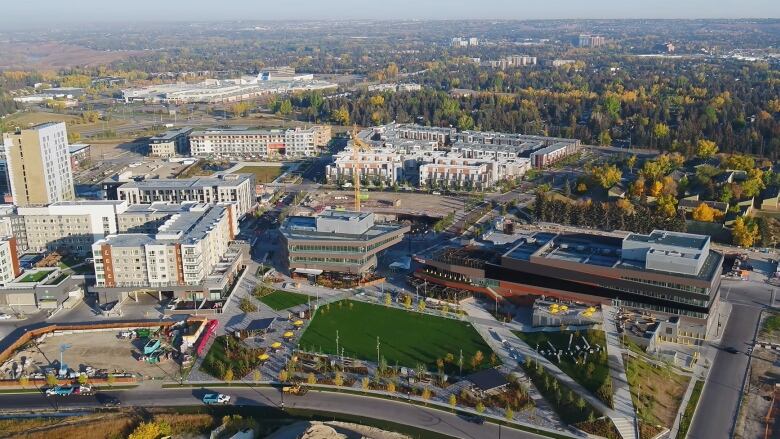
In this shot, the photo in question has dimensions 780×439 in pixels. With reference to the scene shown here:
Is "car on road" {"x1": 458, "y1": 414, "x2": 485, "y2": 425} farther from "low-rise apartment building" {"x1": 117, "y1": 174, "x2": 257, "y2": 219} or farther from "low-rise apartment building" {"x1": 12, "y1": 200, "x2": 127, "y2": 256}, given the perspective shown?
"low-rise apartment building" {"x1": 117, "y1": 174, "x2": 257, "y2": 219}

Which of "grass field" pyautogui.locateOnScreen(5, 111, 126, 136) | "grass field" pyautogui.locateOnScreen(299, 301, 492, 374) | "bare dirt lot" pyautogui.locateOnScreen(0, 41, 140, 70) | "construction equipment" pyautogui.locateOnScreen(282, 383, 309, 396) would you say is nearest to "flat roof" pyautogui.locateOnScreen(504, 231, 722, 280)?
"grass field" pyautogui.locateOnScreen(299, 301, 492, 374)

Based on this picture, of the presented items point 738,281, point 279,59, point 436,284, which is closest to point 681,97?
point 738,281

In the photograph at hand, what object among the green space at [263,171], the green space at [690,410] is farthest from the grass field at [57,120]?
the green space at [690,410]

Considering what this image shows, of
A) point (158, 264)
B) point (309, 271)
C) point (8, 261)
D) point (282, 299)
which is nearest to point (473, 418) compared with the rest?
point (282, 299)

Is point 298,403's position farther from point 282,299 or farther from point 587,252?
point 587,252

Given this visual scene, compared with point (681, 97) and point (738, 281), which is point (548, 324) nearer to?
point (738, 281)

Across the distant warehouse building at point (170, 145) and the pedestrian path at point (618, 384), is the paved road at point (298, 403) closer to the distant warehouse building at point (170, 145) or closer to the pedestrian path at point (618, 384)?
the pedestrian path at point (618, 384)
